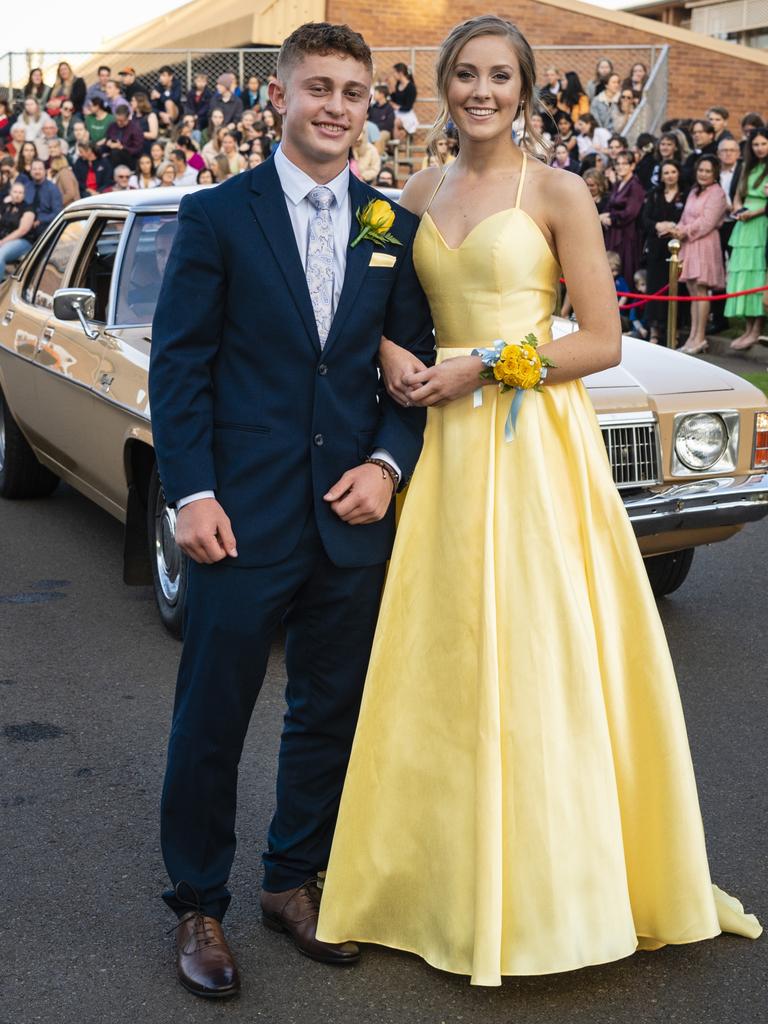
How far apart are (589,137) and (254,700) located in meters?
16.1

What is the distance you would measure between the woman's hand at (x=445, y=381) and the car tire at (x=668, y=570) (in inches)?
128

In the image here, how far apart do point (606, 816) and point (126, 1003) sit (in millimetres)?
1136

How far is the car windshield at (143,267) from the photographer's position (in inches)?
241

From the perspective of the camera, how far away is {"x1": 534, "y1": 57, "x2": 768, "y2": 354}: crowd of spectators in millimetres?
12680

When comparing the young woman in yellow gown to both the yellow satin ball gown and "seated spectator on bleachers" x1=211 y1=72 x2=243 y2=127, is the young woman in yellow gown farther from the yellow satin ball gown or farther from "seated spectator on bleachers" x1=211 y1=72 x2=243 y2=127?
"seated spectator on bleachers" x1=211 y1=72 x2=243 y2=127

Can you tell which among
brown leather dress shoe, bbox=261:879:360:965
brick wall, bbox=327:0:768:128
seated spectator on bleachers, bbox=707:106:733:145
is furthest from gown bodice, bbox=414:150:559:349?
brick wall, bbox=327:0:768:128

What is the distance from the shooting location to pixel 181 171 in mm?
16719

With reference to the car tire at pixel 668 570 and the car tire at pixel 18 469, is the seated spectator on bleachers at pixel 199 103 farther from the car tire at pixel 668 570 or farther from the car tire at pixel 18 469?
the car tire at pixel 668 570

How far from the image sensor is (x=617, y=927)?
3.01 meters

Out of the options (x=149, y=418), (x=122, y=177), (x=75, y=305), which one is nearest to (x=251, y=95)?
(x=122, y=177)

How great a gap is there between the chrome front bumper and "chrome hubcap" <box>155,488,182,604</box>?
184cm

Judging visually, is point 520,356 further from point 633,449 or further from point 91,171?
point 91,171

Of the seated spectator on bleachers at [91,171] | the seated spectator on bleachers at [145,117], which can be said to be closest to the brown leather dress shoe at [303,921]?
Result: the seated spectator on bleachers at [91,171]

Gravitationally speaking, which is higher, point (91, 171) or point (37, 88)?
point (37, 88)
